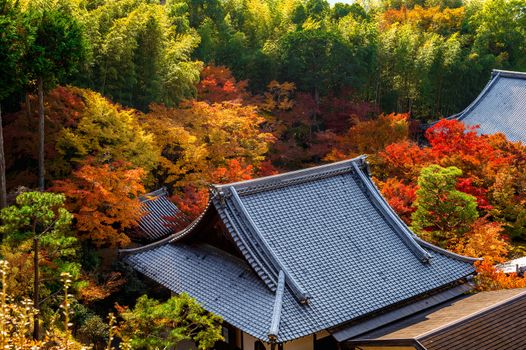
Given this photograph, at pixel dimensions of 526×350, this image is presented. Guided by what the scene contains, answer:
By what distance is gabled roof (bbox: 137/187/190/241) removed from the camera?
70.5ft

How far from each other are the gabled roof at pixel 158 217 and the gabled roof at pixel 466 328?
9.46 meters

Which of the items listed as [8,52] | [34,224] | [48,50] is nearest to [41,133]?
[48,50]

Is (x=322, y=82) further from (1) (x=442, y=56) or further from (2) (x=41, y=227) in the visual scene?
(2) (x=41, y=227)

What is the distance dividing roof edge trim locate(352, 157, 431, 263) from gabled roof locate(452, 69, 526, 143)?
54.9ft

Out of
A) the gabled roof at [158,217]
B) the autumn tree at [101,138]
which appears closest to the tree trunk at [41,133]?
the autumn tree at [101,138]

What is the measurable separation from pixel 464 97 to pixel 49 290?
34.8 metres

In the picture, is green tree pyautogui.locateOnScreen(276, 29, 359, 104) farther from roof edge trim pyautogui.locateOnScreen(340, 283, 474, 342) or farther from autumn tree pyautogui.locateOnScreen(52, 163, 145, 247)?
roof edge trim pyautogui.locateOnScreen(340, 283, 474, 342)

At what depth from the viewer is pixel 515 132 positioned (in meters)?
31.7

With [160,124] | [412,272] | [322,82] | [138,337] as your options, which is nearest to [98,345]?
[138,337]

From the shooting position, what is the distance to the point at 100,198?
698 inches

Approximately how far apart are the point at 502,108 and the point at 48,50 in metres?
25.6

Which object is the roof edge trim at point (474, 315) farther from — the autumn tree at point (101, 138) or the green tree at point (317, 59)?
the green tree at point (317, 59)

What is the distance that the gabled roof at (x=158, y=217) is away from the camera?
70.5 feet

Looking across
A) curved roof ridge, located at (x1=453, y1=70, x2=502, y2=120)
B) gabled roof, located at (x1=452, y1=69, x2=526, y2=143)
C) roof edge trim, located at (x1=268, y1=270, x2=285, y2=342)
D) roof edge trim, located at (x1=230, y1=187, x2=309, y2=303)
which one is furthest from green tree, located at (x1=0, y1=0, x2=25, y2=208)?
curved roof ridge, located at (x1=453, y1=70, x2=502, y2=120)
